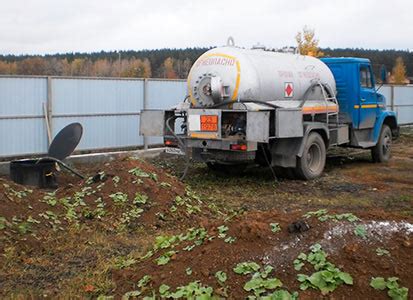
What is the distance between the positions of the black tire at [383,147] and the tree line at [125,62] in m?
73.1

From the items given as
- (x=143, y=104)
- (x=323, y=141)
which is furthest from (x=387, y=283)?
(x=143, y=104)

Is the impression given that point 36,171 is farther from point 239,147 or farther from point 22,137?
point 239,147

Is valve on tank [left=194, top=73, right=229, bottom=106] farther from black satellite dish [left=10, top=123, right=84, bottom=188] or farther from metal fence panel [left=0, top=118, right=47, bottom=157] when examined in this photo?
metal fence panel [left=0, top=118, right=47, bottom=157]

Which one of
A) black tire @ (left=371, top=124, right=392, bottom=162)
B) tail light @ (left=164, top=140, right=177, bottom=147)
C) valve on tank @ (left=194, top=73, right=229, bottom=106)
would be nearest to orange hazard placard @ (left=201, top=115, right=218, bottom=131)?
valve on tank @ (left=194, top=73, right=229, bottom=106)

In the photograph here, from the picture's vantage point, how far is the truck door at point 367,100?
46.8ft

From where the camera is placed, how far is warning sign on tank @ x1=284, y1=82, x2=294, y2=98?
1215cm

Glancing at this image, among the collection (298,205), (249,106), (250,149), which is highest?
(249,106)

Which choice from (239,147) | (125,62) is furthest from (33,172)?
(125,62)

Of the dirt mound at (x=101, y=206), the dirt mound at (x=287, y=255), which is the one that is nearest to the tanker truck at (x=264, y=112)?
the dirt mound at (x=101, y=206)

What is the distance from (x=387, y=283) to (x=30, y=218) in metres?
4.67

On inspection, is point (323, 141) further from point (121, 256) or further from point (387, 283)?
point (387, 283)

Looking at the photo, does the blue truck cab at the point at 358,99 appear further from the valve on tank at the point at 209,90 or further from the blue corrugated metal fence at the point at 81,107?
the blue corrugated metal fence at the point at 81,107

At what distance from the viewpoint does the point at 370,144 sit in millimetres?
14797

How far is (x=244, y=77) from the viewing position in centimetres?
1130
